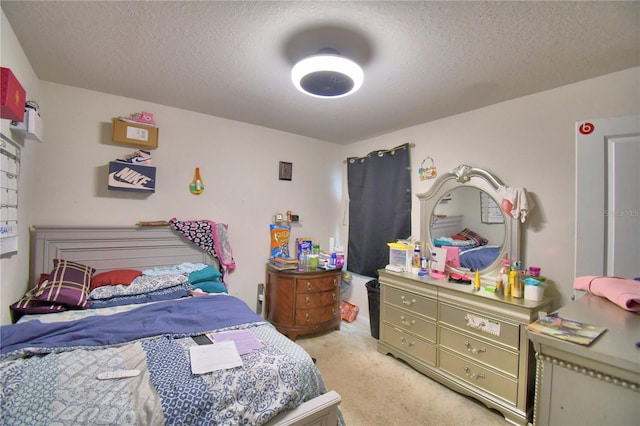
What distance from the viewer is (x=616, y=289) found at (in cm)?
109

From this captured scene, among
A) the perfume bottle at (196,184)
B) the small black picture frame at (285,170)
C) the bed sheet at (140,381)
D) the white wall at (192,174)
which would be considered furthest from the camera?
the small black picture frame at (285,170)

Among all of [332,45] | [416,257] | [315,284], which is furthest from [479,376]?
[332,45]

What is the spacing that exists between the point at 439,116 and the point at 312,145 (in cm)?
164

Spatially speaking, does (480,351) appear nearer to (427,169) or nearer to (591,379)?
(591,379)

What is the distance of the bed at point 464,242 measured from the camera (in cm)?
236

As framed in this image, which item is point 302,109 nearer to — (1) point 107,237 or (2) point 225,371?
(1) point 107,237

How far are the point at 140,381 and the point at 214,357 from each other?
29 centimetres

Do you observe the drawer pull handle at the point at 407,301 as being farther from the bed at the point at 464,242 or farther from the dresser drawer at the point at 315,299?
the dresser drawer at the point at 315,299

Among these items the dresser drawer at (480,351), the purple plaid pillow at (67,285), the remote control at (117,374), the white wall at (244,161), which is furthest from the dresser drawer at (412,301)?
the purple plaid pillow at (67,285)

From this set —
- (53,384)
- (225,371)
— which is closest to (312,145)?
(225,371)

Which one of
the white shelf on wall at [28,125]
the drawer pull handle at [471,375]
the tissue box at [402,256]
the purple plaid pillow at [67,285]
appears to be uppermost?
the white shelf on wall at [28,125]

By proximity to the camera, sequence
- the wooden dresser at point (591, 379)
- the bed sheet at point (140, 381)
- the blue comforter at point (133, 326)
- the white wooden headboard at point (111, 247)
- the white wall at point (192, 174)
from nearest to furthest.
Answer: the wooden dresser at point (591, 379)
the bed sheet at point (140, 381)
the blue comforter at point (133, 326)
the white wooden headboard at point (111, 247)
the white wall at point (192, 174)

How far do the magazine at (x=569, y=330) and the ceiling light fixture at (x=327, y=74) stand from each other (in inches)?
60.9

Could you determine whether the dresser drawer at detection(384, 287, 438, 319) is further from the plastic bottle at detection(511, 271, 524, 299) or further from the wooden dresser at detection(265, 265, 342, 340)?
the wooden dresser at detection(265, 265, 342, 340)
